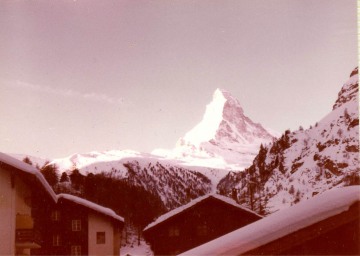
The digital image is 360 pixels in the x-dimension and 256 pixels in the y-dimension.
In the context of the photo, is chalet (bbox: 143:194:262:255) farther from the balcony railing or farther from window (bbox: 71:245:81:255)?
the balcony railing

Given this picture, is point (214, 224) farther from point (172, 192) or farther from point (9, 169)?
point (172, 192)

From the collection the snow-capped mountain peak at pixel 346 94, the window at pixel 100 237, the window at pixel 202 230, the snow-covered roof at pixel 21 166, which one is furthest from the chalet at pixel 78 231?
the snow-capped mountain peak at pixel 346 94

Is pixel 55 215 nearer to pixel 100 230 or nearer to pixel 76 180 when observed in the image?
pixel 100 230

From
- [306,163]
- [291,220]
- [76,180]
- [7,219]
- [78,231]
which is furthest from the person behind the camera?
[306,163]

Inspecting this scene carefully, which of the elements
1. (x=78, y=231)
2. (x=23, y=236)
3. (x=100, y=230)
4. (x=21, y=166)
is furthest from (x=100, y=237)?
(x=21, y=166)

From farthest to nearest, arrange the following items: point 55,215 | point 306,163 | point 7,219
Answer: point 306,163 < point 55,215 < point 7,219

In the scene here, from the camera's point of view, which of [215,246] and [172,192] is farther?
[172,192]

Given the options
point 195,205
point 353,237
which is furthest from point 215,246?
point 195,205
